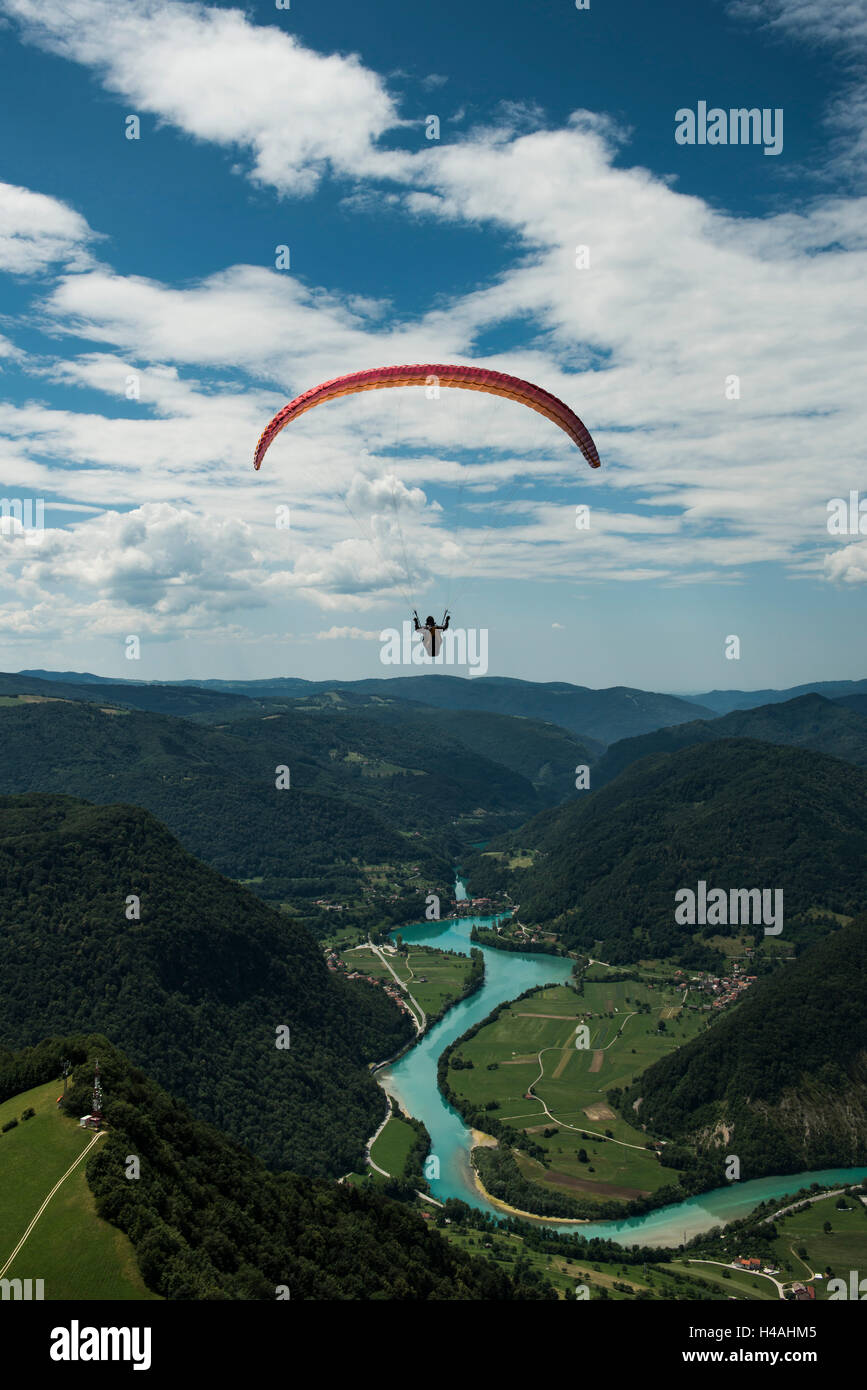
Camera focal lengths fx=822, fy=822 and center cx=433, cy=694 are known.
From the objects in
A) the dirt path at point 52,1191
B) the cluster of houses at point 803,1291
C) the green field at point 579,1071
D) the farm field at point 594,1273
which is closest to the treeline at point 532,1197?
the green field at point 579,1071

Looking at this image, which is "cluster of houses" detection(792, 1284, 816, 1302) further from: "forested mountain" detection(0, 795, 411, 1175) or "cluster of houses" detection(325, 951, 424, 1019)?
"cluster of houses" detection(325, 951, 424, 1019)

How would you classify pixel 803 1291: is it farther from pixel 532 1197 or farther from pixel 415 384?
pixel 415 384

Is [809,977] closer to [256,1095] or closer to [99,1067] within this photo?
[256,1095]

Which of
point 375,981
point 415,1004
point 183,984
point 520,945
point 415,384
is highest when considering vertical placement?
point 415,384

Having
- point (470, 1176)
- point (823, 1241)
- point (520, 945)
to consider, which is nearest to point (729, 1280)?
point (823, 1241)

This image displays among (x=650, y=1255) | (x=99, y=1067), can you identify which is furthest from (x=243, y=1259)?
(x=650, y=1255)
